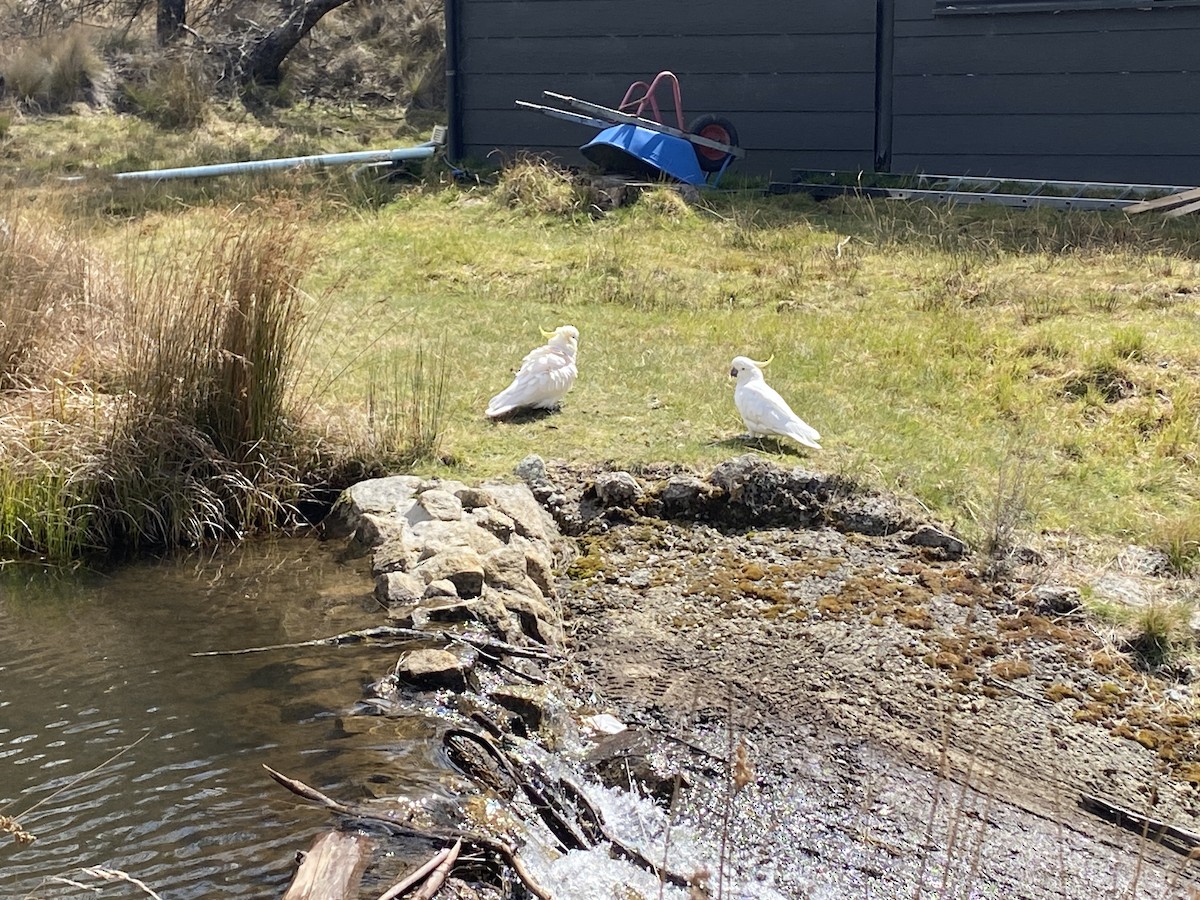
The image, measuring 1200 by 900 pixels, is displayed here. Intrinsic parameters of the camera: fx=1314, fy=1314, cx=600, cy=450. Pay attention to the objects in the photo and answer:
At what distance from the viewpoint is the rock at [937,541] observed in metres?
5.30

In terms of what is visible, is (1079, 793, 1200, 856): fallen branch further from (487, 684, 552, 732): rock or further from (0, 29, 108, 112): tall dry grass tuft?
(0, 29, 108, 112): tall dry grass tuft

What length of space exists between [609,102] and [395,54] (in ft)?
25.7

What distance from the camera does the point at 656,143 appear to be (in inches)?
486

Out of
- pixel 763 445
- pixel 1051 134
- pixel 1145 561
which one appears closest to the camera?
pixel 1145 561

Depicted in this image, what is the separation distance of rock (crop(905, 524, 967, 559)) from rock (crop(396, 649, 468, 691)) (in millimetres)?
2045

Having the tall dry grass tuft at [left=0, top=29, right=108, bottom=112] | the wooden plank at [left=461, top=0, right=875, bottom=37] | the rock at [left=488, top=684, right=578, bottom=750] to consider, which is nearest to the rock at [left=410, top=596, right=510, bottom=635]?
the rock at [left=488, top=684, right=578, bottom=750]

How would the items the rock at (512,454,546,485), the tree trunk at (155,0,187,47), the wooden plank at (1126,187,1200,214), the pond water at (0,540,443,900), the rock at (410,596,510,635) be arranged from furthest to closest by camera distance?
the tree trunk at (155,0,187,47), the wooden plank at (1126,187,1200,214), the rock at (512,454,546,485), the rock at (410,596,510,635), the pond water at (0,540,443,900)

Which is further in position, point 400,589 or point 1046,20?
point 1046,20

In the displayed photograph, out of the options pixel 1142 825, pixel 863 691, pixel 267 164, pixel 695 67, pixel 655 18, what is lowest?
pixel 1142 825

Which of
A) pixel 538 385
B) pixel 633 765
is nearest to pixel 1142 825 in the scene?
pixel 633 765

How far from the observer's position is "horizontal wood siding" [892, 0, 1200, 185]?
11766mm

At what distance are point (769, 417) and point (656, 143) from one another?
6.96 meters

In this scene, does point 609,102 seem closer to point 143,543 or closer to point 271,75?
point 271,75

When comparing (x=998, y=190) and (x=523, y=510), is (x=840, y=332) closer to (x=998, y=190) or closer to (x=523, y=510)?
(x=523, y=510)
